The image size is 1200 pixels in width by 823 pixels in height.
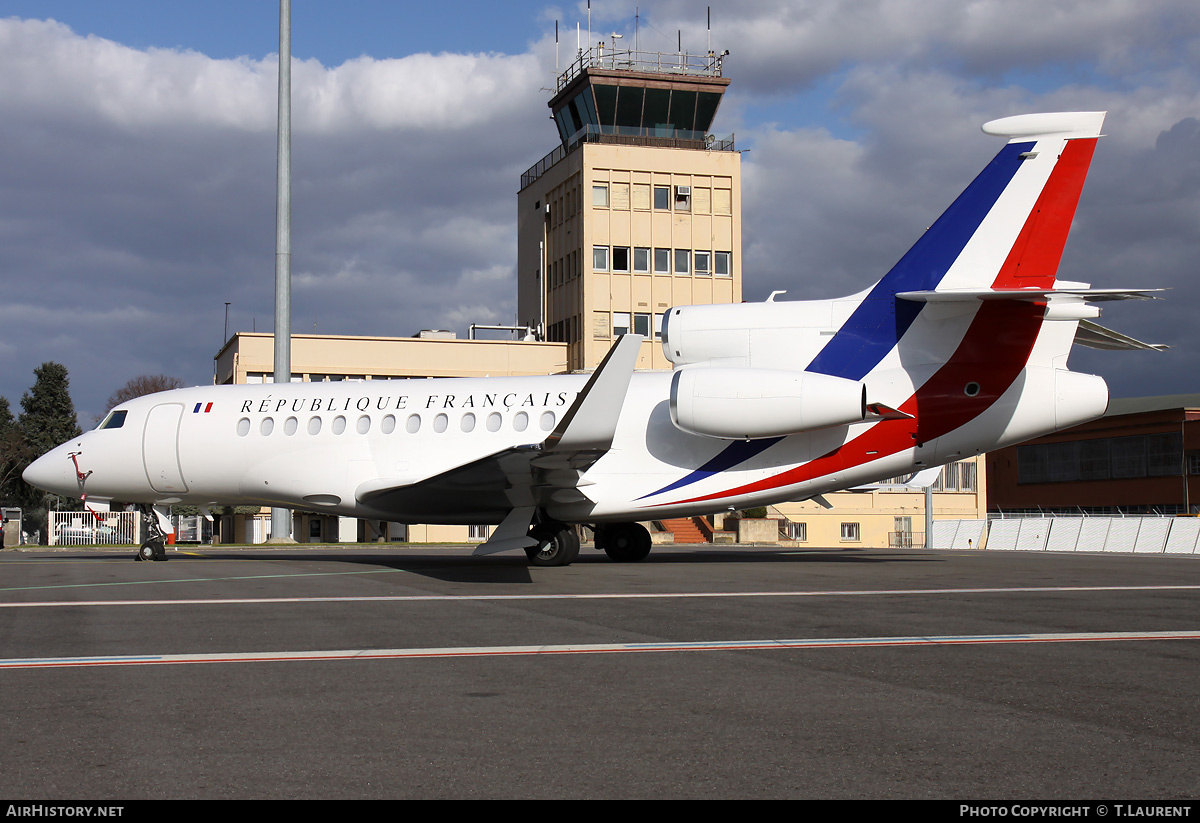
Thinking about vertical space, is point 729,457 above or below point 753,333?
below

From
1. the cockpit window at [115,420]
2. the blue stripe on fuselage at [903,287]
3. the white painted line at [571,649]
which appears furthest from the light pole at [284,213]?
the white painted line at [571,649]

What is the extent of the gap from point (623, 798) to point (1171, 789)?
2.15 meters

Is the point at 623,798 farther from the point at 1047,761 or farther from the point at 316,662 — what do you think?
the point at 316,662

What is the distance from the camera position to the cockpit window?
22.1 m

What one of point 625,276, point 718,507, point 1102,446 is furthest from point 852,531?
point 718,507

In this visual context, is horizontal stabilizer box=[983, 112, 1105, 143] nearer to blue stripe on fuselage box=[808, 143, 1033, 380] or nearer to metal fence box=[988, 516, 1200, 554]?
blue stripe on fuselage box=[808, 143, 1033, 380]

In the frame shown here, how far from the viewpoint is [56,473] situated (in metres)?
22.1

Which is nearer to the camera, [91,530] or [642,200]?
[91,530]

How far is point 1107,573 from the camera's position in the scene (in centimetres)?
1636

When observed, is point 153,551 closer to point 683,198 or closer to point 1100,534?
point 1100,534

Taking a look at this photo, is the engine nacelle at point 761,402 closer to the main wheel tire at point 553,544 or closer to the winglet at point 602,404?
the winglet at point 602,404

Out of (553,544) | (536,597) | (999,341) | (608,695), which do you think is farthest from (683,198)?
(608,695)

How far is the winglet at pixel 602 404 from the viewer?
50.0ft

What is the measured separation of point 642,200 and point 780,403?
4456 centimetres
